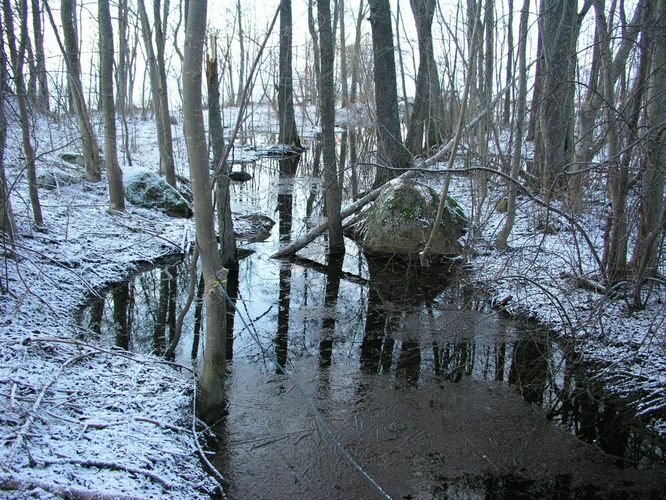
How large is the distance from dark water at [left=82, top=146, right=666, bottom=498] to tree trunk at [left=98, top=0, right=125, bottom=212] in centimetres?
258

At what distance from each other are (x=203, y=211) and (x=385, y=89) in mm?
8643

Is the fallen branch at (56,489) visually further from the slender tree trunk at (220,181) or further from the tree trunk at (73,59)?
the tree trunk at (73,59)

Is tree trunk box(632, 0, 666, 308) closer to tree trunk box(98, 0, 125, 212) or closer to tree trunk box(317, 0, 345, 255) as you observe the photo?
tree trunk box(317, 0, 345, 255)

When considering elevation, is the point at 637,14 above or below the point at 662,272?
above

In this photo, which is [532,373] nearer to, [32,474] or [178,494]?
→ [178,494]

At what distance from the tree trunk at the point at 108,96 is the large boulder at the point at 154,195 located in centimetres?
114

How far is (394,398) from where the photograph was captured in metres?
5.21

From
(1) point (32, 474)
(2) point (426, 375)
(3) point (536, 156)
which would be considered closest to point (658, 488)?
(2) point (426, 375)

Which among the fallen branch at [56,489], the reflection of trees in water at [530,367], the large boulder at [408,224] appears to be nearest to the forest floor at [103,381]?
the fallen branch at [56,489]

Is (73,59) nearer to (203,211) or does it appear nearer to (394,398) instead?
(203,211)

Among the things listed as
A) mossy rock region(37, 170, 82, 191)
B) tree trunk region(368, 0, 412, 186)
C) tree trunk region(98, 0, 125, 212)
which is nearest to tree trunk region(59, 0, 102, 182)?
tree trunk region(98, 0, 125, 212)

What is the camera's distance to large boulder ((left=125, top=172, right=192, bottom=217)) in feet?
37.4

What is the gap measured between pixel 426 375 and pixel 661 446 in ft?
7.24

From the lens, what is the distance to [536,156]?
1095 centimetres
